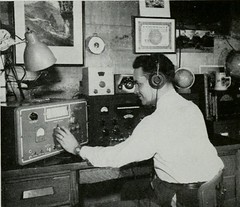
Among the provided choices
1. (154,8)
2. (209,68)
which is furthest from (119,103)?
(209,68)

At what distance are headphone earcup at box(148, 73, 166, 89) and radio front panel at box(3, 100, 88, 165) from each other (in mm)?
560

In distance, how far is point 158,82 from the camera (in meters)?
1.80

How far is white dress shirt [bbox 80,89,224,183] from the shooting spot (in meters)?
1.63

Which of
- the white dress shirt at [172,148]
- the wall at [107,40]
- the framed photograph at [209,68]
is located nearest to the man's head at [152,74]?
the white dress shirt at [172,148]

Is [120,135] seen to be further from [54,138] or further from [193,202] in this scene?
[193,202]

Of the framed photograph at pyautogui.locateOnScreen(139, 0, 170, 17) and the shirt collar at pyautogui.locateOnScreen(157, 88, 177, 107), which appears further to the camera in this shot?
the framed photograph at pyautogui.locateOnScreen(139, 0, 170, 17)

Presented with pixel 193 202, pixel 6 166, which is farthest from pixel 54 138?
pixel 193 202

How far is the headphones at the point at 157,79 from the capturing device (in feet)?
5.92

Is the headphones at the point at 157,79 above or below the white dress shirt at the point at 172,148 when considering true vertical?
above

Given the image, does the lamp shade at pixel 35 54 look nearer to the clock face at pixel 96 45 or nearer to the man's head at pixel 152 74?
the man's head at pixel 152 74

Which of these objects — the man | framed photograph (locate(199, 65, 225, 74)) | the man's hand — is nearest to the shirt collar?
the man

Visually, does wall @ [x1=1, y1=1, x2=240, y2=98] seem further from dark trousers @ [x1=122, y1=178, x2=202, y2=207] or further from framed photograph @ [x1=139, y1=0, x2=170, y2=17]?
dark trousers @ [x1=122, y1=178, x2=202, y2=207]

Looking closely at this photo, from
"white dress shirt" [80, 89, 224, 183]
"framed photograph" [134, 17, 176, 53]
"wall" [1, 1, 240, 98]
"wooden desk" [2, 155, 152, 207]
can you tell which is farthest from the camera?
"framed photograph" [134, 17, 176, 53]

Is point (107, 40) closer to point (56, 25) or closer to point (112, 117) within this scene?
point (56, 25)
